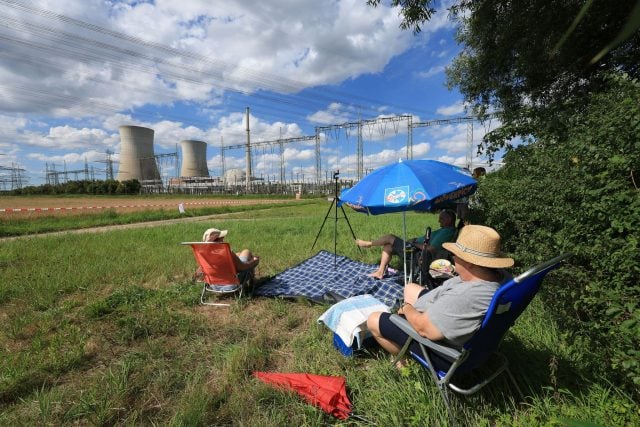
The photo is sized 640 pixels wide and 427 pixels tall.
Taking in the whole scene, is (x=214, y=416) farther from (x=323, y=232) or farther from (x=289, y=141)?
(x=289, y=141)

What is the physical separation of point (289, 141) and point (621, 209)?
52070 millimetres

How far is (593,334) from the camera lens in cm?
251

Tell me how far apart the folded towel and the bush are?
155 cm

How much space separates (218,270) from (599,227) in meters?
3.96

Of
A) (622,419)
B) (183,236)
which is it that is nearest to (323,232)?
(183,236)

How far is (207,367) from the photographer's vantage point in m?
3.08

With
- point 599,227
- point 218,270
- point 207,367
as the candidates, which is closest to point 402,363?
point 207,367

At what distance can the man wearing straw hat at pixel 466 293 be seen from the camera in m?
2.19

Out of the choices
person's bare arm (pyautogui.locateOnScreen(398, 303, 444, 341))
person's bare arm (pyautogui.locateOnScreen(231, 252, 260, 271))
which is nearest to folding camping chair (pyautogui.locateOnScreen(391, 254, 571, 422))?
person's bare arm (pyautogui.locateOnScreen(398, 303, 444, 341))

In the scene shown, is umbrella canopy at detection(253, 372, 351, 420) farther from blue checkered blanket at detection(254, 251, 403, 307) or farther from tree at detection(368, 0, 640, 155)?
tree at detection(368, 0, 640, 155)

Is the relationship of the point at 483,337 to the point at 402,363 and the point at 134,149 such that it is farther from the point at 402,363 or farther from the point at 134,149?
the point at 134,149

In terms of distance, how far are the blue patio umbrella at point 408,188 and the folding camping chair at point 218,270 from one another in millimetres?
1686

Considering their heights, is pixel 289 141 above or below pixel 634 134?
above

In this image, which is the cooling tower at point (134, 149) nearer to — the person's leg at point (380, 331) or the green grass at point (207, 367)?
the green grass at point (207, 367)
